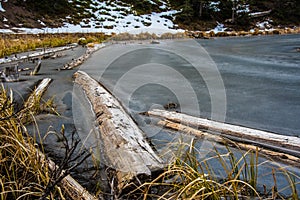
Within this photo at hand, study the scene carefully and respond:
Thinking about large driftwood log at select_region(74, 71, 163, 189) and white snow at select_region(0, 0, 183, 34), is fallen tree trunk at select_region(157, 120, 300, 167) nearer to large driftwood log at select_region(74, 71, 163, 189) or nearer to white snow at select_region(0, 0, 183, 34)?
large driftwood log at select_region(74, 71, 163, 189)

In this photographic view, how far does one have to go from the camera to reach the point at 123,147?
7.61 ft

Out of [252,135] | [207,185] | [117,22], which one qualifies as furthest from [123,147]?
[117,22]

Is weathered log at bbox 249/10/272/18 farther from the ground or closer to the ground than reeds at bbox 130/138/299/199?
farther from the ground

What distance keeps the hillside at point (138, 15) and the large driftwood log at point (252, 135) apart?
16.7m

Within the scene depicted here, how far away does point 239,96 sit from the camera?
459 cm

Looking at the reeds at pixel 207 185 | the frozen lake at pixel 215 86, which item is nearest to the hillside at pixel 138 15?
the frozen lake at pixel 215 86

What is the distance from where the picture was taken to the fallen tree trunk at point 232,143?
2295mm

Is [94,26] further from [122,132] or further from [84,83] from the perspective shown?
[122,132]

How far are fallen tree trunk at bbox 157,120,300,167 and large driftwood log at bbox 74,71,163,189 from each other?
47cm

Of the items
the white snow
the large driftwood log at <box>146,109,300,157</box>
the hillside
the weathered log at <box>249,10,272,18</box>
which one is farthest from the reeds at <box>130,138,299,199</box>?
the weathered log at <box>249,10,272,18</box>

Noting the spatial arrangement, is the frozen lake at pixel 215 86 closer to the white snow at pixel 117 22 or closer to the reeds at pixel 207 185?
the reeds at pixel 207 185

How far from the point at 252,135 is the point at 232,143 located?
0.68 ft

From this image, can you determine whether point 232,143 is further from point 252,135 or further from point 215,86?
point 215,86

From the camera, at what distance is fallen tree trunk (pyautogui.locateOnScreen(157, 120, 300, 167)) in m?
Result: 2.29
